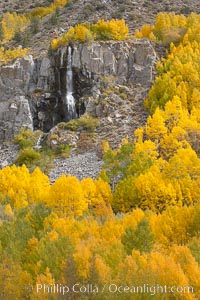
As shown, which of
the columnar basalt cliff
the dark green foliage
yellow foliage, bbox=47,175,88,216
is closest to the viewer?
the dark green foliage

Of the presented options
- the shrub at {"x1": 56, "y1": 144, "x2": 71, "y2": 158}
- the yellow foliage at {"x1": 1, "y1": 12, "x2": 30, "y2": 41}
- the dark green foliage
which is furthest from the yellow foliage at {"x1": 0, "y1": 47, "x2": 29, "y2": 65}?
the dark green foliage

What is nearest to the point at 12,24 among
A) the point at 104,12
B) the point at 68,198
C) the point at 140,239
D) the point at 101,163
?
the point at 104,12

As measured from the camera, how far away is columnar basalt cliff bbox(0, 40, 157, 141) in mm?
54156

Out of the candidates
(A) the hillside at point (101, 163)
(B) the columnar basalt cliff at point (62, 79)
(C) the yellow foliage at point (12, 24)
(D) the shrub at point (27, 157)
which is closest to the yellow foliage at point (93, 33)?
(A) the hillside at point (101, 163)

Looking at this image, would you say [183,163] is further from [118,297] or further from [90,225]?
[118,297]

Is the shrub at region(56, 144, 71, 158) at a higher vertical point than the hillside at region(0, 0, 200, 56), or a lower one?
lower

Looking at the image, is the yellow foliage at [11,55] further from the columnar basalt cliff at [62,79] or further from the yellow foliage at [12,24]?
the yellow foliage at [12,24]

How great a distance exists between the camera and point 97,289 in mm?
18078

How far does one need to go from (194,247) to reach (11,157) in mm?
30111

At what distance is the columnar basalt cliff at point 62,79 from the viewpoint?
5416 cm

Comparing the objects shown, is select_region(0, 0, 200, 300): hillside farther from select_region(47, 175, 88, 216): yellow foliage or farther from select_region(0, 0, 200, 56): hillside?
select_region(0, 0, 200, 56): hillside

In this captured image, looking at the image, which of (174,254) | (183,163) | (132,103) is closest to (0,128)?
(132,103)

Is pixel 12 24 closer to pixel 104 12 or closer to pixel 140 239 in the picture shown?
pixel 104 12

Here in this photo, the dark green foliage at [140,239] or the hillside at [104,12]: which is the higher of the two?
the hillside at [104,12]
